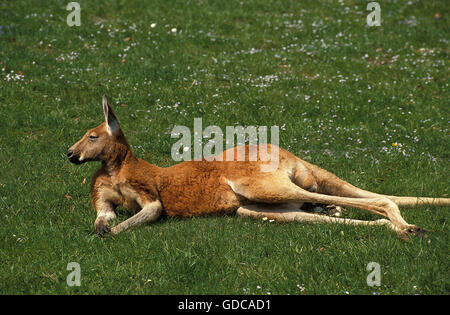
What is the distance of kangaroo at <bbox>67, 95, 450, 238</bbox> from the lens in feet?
21.2

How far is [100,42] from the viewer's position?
1211 cm

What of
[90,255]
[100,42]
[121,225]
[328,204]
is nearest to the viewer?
[90,255]

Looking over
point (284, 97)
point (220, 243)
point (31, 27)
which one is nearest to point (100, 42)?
point (31, 27)

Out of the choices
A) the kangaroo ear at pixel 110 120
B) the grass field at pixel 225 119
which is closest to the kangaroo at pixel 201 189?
the kangaroo ear at pixel 110 120

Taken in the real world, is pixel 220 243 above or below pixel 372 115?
below

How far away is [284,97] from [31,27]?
597cm

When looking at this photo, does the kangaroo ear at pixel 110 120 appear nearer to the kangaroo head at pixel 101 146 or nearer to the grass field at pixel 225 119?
the kangaroo head at pixel 101 146

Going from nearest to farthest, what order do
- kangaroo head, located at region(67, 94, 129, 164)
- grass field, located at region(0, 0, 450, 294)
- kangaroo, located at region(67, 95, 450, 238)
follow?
grass field, located at region(0, 0, 450, 294) → kangaroo, located at region(67, 95, 450, 238) → kangaroo head, located at region(67, 94, 129, 164)

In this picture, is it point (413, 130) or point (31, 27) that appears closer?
point (413, 130)

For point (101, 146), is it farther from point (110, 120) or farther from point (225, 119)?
point (225, 119)

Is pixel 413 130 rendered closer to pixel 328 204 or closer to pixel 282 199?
pixel 328 204

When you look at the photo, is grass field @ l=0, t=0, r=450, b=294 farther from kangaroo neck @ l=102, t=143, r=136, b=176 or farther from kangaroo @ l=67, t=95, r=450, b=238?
kangaroo neck @ l=102, t=143, r=136, b=176

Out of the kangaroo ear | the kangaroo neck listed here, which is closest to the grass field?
the kangaroo neck

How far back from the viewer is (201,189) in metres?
6.65
